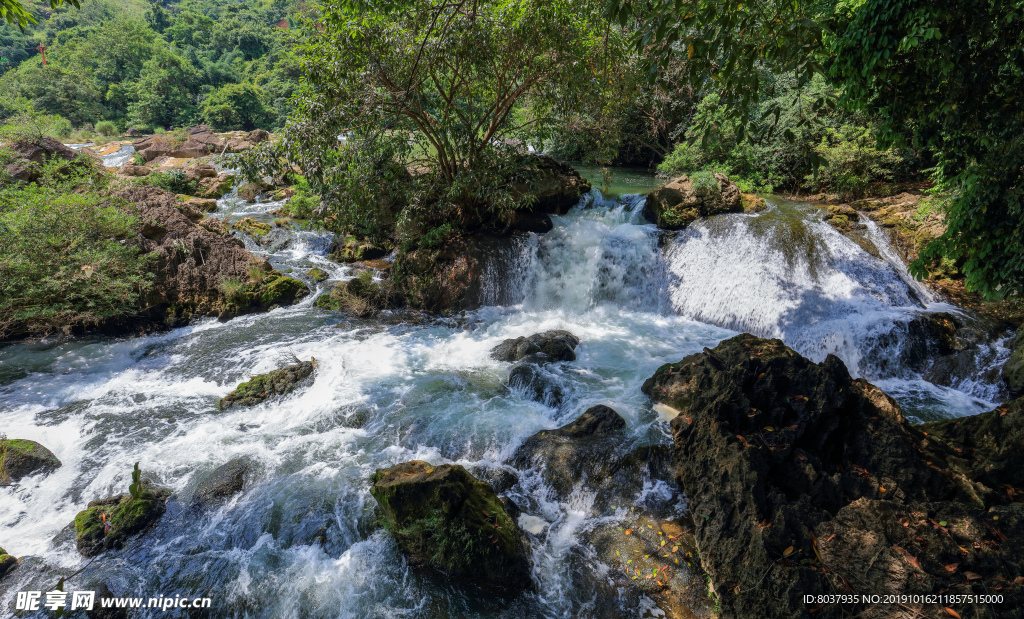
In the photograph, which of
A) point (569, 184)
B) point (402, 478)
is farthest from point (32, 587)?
point (569, 184)

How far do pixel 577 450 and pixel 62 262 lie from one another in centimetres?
1029

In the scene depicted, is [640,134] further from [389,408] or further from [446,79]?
[389,408]

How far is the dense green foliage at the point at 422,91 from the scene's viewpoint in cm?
757

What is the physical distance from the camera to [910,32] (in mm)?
4066

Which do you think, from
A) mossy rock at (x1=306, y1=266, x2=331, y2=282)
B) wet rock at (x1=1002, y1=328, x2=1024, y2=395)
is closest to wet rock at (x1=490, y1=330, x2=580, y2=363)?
mossy rock at (x1=306, y1=266, x2=331, y2=282)

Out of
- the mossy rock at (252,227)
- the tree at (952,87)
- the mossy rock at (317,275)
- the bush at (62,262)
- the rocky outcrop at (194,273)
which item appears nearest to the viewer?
the tree at (952,87)

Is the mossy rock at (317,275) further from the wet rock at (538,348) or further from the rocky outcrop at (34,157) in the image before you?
the wet rock at (538,348)

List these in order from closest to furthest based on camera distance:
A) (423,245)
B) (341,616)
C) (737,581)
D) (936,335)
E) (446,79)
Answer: (737,581) → (341,616) → (936,335) → (446,79) → (423,245)

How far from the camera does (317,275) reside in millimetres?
11891

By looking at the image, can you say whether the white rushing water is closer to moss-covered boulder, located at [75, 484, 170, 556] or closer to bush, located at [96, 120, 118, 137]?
moss-covered boulder, located at [75, 484, 170, 556]

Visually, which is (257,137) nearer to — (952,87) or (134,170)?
(134,170)

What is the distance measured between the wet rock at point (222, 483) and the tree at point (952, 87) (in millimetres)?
6468

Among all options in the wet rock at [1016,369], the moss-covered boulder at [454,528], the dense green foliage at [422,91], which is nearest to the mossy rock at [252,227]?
the dense green foliage at [422,91]

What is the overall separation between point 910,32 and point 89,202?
43.4 feet
